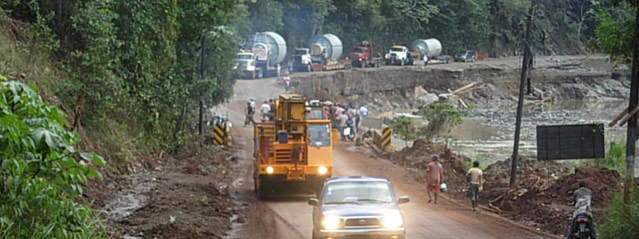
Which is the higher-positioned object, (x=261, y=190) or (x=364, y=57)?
(x=364, y=57)

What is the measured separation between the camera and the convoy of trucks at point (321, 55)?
3068 inches

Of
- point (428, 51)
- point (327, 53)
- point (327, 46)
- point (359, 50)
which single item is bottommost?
point (327, 53)

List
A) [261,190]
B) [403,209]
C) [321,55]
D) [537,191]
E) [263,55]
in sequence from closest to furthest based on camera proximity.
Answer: [403,209] < [537,191] < [261,190] < [263,55] < [321,55]

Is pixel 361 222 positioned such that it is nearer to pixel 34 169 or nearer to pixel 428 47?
pixel 34 169

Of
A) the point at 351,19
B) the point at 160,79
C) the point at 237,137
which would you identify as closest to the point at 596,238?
the point at 160,79

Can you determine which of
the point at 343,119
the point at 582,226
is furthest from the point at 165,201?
the point at 343,119

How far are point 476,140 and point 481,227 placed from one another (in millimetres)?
29339

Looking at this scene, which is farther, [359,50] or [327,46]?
[359,50]

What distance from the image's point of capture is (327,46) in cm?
8338

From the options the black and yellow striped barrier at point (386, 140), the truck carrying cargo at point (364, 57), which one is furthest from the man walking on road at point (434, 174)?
the truck carrying cargo at point (364, 57)

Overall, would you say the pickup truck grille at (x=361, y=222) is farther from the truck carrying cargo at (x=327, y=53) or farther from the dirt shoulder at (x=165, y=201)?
the truck carrying cargo at (x=327, y=53)

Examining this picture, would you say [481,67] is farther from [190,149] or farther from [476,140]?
[190,149]

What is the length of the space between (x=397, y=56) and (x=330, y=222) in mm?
70022

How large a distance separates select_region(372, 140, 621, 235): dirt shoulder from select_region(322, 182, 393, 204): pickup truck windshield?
5.70m
